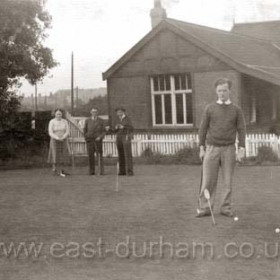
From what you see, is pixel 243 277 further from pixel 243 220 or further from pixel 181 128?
pixel 181 128

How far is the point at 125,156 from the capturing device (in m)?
16.0

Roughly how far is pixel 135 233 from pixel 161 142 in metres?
13.5

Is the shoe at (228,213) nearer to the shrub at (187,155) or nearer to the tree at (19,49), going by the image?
the shrub at (187,155)

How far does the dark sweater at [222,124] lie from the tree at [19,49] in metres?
12.3

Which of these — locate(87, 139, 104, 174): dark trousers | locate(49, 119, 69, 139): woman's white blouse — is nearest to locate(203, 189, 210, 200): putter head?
locate(87, 139, 104, 174): dark trousers

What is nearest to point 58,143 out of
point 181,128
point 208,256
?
point 181,128

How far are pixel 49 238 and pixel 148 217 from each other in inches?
71.9

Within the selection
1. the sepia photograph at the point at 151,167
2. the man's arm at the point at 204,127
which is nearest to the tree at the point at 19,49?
the sepia photograph at the point at 151,167

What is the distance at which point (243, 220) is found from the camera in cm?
880

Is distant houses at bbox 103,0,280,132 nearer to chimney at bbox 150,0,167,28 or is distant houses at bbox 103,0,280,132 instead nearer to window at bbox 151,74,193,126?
window at bbox 151,74,193,126

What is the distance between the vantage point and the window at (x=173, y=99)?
23.6 meters

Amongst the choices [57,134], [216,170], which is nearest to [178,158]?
[57,134]

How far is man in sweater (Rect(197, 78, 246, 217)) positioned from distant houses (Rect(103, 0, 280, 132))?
1253 centimetres

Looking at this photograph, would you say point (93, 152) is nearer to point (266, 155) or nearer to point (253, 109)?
point (266, 155)
